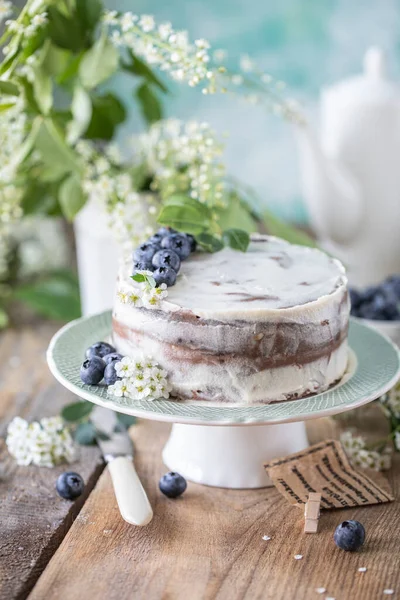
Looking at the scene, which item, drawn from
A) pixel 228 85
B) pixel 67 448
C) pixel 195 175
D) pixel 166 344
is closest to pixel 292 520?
pixel 166 344

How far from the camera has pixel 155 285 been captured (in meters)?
1.22

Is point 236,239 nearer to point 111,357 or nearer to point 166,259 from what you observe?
point 166,259

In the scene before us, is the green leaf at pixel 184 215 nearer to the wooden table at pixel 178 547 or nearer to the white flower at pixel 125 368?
the white flower at pixel 125 368

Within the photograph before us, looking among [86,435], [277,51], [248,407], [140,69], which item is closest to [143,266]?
[248,407]

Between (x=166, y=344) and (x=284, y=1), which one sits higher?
(x=284, y=1)

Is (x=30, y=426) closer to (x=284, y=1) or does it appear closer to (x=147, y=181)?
(x=147, y=181)

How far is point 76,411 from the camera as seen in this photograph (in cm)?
151

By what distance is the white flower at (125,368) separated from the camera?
3.99 ft

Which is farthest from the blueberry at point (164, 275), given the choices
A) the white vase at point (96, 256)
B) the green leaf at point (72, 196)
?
the white vase at point (96, 256)

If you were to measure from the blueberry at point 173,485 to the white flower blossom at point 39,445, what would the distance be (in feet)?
0.73

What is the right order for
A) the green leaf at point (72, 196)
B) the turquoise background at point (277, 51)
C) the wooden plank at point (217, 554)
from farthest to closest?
the turquoise background at point (277, 51)
the green leaf at point (72, 196)
the wooden plank at point (217, 554)

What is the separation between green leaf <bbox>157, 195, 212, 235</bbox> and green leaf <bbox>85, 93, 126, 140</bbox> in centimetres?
57

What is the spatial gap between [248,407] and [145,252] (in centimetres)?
31

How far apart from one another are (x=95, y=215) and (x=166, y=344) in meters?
0.77
